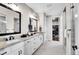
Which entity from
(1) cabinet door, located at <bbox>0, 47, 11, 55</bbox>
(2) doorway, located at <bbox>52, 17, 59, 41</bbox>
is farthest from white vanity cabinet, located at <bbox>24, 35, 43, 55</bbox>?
(2) doorway, located at <bbox>52, 17, 59, 41</bbox>

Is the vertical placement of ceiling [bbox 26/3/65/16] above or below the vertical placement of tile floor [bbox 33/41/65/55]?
above

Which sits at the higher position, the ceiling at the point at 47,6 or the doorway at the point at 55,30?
the ceiling at the point at 47,6

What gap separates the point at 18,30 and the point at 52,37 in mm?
6259

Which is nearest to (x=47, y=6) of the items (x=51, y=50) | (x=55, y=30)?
(x=51, y=50)

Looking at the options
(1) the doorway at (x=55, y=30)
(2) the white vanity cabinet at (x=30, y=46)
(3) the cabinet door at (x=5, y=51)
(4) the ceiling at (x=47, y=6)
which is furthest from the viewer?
Result: (1) the doorway at (x=55, y=30)

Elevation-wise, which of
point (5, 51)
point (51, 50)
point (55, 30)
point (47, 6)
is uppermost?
point (47, 6)

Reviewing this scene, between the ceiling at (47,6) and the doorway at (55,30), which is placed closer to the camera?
the ceiling at (47,6)

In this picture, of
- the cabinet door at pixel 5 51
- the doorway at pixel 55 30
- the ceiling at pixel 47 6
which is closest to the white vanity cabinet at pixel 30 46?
the cabinet door at pixel 5 51

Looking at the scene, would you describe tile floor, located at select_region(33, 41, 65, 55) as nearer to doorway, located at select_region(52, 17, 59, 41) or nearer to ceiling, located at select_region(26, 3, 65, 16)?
ceiling, located at select_region(26, 3, 65, 16)

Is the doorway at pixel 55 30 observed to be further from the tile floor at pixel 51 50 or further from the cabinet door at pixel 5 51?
the cabinet door at pixel 5 51

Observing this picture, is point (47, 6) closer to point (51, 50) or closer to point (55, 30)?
point (51, 50)

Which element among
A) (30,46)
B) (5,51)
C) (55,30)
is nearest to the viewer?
(5,51)
